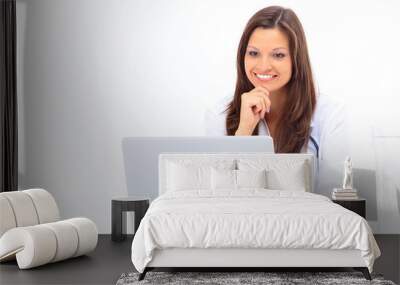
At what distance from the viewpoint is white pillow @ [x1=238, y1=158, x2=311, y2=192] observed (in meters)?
6.48

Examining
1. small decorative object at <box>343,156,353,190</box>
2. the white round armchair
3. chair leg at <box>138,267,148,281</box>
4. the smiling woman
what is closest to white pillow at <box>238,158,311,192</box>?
small decorative object at <box>343,156,353,190</box>

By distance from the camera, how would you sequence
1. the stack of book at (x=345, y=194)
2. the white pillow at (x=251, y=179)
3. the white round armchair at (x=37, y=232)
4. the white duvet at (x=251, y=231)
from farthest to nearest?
1. the stack of book at (x=345, y=194)
2. the white pillow at (x=251, y=179)
3. the white round armchair at (x=37, y=232)
4. the white duvet at (x=251, y=231)

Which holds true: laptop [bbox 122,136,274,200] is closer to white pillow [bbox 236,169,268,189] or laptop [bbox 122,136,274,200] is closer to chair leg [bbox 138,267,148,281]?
white pillow [bbox 236,169,268,189]

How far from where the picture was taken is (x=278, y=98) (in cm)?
760

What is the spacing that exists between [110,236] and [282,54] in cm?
272

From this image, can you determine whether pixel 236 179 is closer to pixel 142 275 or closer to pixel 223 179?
pixel 223 179

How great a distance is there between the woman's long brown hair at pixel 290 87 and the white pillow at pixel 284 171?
2.58ft

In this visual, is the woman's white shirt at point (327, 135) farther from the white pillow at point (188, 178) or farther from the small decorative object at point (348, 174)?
the white pillow at point (188, 178)

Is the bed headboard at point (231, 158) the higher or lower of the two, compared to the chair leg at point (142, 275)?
higher

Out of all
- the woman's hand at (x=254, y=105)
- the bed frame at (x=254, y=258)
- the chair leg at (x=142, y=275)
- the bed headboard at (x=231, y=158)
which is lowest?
the chair leg at (x=142, y=275)

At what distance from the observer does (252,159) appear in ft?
22.2

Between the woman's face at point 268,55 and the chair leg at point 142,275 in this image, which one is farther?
the woman's face at point 268,55

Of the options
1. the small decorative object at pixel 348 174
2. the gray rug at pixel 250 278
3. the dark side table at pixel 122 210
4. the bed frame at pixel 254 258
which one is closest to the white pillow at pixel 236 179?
the dark side table at pixel 122 210

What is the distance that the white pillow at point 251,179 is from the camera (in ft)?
20.8
